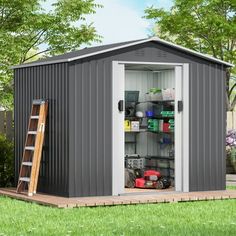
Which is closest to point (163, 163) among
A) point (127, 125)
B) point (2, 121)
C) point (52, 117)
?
point (127, 125)

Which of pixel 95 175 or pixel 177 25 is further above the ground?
pixel 177 25

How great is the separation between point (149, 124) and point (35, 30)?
34.3ft

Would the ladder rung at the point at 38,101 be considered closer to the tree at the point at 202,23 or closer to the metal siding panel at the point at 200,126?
the metal siding panel at the point at 200,126

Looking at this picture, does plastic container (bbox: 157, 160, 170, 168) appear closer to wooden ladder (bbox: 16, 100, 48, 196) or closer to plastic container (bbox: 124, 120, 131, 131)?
plastic container (bbox: 124, 120, 131, 131)

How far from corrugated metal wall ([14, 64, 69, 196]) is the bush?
0.89 meters

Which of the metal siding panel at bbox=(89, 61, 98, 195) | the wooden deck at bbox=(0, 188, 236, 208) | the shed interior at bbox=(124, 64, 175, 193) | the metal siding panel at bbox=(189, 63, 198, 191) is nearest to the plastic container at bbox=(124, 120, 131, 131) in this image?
the shed interior at bbox=(124, 64, 175, 193)

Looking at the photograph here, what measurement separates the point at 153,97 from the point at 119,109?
196 centimetres


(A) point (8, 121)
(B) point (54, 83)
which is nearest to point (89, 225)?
(B) point (54, 83)

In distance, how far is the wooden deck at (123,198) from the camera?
40.1ft

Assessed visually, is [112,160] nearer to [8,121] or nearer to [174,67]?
[174,67]

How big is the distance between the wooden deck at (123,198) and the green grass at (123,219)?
0.22m

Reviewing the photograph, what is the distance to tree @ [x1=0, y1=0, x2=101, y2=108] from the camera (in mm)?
23359

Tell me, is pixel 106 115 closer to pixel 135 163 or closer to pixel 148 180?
pixel 148 180

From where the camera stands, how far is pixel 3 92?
992 inches
